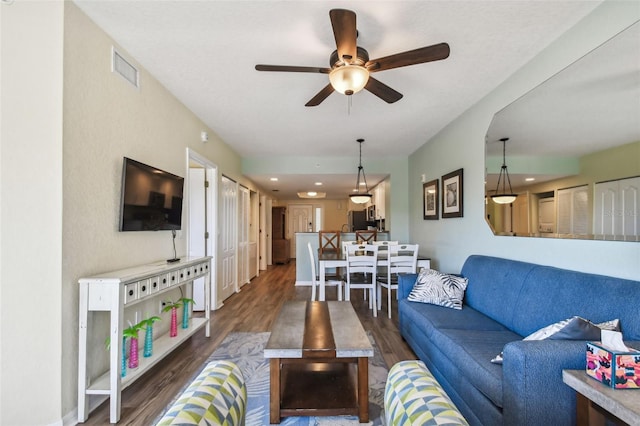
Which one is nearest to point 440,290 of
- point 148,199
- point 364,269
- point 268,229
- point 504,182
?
point 504,182

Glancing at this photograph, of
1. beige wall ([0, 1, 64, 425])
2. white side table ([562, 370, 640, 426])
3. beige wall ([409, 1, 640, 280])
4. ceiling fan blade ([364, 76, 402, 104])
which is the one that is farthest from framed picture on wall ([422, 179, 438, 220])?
beige wall ([0, 1, 64, 425])

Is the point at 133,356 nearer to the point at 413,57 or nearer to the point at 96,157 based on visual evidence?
the point at 96,157

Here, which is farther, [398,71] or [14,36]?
[398,71]

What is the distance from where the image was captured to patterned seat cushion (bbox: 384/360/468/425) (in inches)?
34.4

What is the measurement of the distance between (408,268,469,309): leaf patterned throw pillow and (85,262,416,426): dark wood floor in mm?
523

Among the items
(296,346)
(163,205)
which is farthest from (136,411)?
(163,205)

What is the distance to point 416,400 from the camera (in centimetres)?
99

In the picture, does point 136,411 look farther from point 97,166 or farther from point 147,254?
point 97,166

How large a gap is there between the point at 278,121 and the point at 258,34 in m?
1.76

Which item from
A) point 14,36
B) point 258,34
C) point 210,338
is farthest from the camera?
point 210,338

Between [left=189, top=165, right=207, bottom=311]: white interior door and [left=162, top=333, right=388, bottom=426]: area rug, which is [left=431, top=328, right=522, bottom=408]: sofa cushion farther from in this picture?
[left=189, top=165, right=207, bottom=311]: white interior door

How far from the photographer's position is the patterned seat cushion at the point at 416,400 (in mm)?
874

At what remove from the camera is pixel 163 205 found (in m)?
2.69

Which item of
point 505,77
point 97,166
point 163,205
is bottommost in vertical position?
point 163,205
